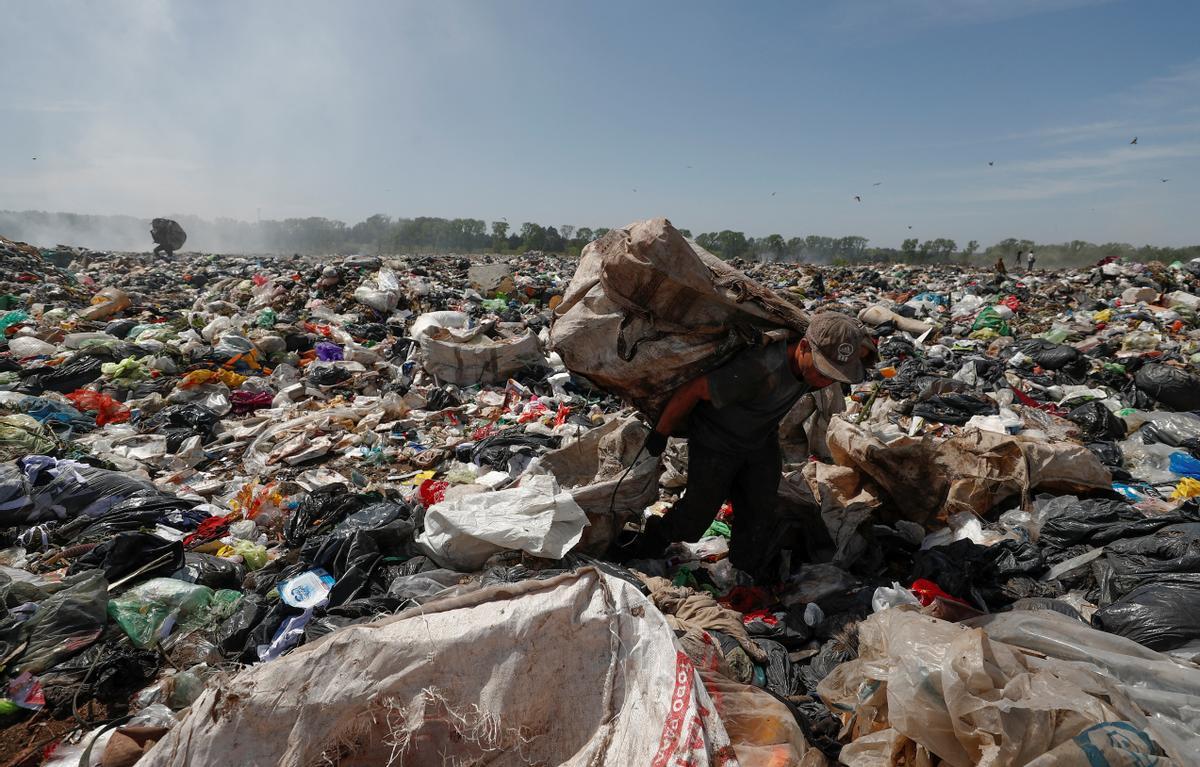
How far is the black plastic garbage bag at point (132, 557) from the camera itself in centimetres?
259

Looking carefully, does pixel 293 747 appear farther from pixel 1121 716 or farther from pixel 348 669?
pixel 1121 716

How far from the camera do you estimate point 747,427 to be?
2518 mm

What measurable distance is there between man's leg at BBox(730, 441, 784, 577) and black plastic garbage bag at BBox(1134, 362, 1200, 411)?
466 centimetres

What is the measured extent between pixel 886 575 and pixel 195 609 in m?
3.29

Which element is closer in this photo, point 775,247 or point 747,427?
point 747,427

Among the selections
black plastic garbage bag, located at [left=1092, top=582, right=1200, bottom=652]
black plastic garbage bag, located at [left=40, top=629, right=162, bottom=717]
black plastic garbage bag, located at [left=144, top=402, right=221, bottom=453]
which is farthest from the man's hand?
black plastic garbage bag, located at [left=144, top=402, right=221, bottom=453]

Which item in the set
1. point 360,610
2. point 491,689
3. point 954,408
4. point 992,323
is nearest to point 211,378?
point 360,610

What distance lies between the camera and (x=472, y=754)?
4.85 ft

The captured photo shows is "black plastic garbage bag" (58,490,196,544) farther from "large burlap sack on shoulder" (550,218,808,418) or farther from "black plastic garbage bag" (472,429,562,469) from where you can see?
"large burlap sack on shoulder" (550,218,808,418)

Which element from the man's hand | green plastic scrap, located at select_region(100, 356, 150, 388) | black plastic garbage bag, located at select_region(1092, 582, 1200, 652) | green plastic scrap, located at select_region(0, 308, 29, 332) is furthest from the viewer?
green plastic scrap, located at select_region(0, 308, 29, 332)

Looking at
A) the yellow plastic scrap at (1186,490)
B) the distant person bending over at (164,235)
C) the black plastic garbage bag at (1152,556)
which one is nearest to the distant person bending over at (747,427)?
the black plastic garbage bag at (1152,556)

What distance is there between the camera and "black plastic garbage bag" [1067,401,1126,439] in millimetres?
4496

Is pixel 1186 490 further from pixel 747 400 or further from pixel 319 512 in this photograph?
pixel 319 512

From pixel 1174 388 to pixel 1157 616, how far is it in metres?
4.35
